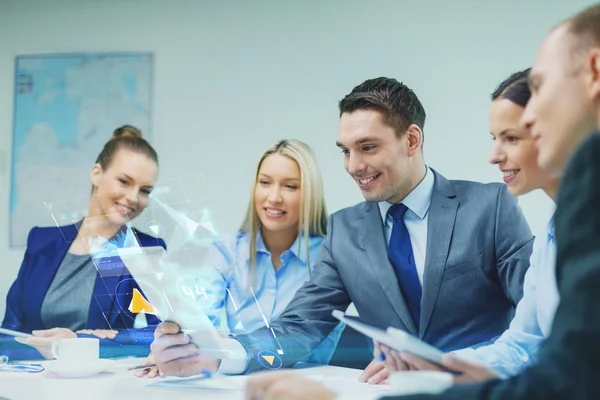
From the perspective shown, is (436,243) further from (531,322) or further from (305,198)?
(305,198)

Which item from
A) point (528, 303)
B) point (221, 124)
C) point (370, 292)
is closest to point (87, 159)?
point (221, 124)

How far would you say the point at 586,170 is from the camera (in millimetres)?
637

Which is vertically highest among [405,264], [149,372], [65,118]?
[65,118]

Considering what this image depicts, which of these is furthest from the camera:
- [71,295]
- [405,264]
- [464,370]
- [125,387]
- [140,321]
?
[71,295]

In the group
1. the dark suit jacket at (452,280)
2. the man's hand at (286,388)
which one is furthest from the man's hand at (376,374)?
the man's hand at (286,388)

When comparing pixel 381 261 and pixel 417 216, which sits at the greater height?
pixel 417 216

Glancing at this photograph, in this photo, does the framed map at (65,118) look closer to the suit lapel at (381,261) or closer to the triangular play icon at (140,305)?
the suit lapel at (381,261)

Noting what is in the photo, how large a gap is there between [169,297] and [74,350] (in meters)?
0.27

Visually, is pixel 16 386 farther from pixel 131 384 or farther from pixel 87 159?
pixel 87 159

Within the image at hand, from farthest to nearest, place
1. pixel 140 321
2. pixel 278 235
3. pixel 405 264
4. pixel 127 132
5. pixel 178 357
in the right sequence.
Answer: pixel 127 132 < pixel 278 235 < pixel 405 264 < pixel 140 321 < pixel 178 357

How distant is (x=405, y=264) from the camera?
209cm

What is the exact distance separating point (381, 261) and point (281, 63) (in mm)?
1394

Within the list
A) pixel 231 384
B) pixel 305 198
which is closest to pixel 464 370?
pixel 231 384

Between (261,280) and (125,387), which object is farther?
(261,280)
